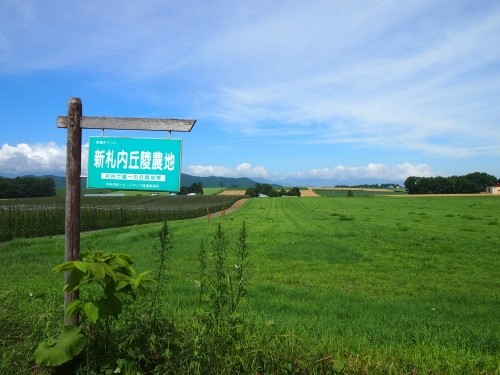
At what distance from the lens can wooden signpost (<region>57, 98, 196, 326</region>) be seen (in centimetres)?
462

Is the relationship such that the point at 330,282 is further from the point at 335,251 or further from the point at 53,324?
the point at 53,324

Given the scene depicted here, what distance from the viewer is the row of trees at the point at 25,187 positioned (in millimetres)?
57919

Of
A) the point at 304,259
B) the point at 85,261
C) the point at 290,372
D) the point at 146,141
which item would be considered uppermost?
the point at 146,141

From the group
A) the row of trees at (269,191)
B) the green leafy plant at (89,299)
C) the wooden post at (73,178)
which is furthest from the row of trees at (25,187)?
the row of trees at (269,191)

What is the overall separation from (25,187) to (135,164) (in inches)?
2500

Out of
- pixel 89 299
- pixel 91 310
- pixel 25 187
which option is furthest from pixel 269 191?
pixel 91 310

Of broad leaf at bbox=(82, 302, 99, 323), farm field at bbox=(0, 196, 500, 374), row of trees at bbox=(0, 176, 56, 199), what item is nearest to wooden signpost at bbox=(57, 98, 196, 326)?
farm field at bbox=(0, 196, 500, 374)

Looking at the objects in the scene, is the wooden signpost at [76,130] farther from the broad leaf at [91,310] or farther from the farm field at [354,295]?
the broad leaf at [91,310]

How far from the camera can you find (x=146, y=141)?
4703 millimetres

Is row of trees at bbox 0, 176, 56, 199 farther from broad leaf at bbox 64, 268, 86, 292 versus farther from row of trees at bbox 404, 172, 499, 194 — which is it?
row of trees at bbox 404, 172, 499, 194

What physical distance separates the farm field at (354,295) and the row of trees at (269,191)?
98408 mm

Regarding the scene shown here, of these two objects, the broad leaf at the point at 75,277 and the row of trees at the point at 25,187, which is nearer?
the broad leaf at the point at 75,277

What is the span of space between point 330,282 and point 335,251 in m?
5.88

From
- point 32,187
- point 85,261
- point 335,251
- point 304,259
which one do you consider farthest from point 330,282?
point 32,187
